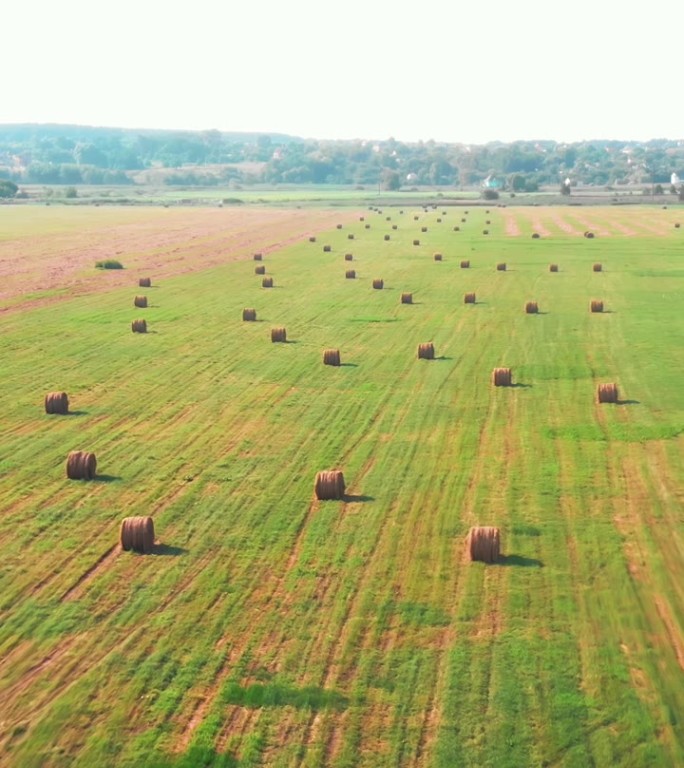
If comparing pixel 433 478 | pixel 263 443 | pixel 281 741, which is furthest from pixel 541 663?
pixel 263 443

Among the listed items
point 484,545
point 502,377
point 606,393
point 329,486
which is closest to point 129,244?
point 502,377

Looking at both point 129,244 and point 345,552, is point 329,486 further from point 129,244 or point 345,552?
point 129,244

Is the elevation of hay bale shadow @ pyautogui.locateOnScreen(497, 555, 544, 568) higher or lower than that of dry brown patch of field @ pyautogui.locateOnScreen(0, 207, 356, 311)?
higher

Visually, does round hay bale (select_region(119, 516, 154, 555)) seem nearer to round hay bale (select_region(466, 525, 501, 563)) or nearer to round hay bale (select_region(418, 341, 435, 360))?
round hay bale (select_region(466, 525, 501, 563))

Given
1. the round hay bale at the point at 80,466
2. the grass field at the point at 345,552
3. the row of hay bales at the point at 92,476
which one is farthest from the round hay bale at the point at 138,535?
the round hay bale at the point at 80,466

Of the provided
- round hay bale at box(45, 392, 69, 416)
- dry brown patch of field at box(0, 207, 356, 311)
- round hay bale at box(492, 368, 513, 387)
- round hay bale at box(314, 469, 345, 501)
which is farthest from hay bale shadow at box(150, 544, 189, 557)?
dry brown patch of field at box(0, 207, 356, 311)
